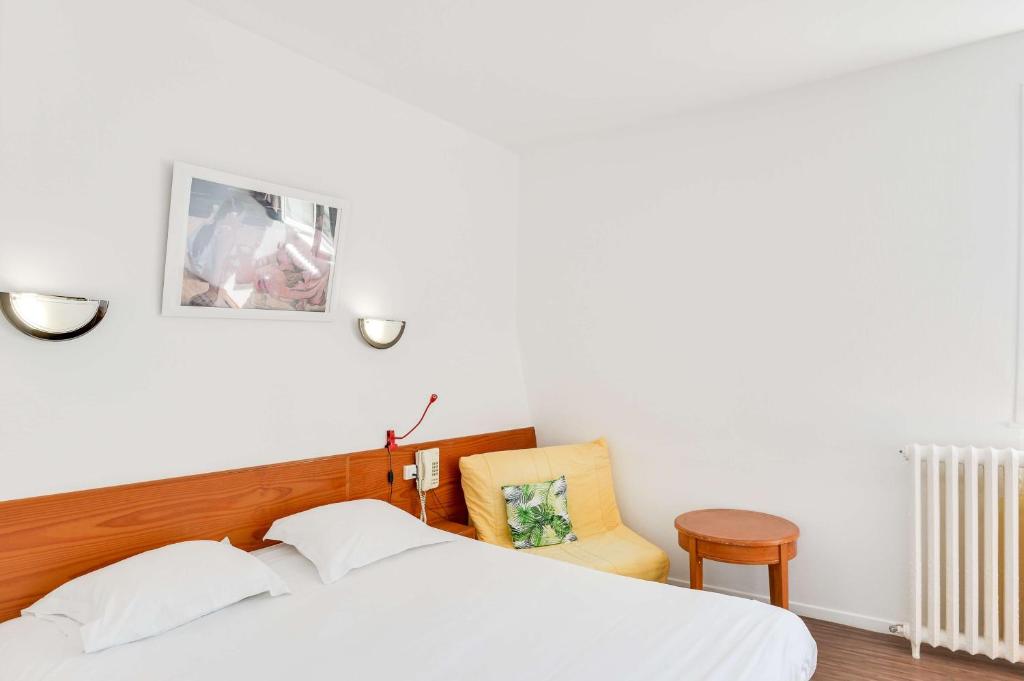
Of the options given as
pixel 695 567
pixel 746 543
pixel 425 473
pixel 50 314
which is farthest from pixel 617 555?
pixel 50 314

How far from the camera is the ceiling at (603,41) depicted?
2.30 m

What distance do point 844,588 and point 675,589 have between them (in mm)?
1185

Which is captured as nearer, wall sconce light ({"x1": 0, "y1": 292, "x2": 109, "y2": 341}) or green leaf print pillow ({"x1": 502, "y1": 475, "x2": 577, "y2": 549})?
wall sconce light ({"x1": 0, "y1": 292, "x2": 109, "y2": 341})

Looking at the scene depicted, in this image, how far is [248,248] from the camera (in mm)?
2453

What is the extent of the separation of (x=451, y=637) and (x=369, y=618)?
10.9 inches

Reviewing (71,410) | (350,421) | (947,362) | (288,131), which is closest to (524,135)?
(288,131)

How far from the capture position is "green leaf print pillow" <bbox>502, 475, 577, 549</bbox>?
3100mm

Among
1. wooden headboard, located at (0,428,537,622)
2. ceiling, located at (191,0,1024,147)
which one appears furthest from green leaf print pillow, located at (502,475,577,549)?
ceiling, located at (191,0,1024,147)

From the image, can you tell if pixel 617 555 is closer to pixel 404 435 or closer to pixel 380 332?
pixel 404 435

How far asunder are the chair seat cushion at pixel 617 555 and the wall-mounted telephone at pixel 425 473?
53 cm

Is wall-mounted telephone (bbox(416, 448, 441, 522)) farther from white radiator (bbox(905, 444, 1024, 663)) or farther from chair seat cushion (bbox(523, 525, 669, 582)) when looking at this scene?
white radiator (bbox(905, 444, 1024, 663))

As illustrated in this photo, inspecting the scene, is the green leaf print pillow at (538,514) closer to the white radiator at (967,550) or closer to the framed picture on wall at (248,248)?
the framed picture on wall at (248,248)

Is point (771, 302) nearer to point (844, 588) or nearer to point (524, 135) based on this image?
point (844, 588)

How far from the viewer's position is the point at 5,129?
1.89 m
